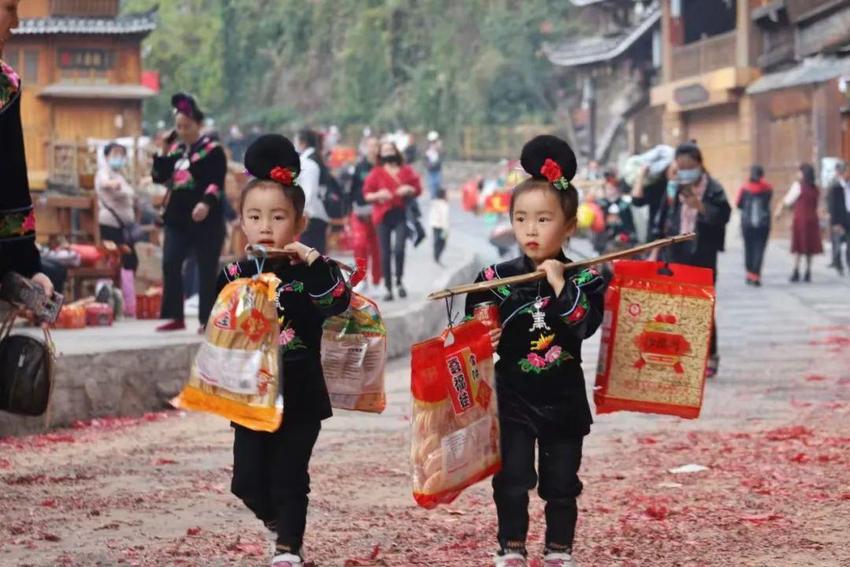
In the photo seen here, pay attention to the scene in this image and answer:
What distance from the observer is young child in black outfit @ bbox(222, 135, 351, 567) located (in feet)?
18.0

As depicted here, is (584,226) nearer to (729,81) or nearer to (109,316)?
(729,81)

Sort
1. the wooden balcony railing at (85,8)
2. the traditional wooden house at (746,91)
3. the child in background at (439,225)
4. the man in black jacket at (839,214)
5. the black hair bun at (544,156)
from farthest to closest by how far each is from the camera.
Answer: the wooden balcony railing at (85,8)
the traditional wooden house at (746,91)
the child in background at (439,225)
the man in black jacket at (839,214)
the black hair bun at (544,156)

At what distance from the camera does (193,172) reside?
12055 mm

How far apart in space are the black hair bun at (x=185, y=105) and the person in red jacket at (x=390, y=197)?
240 inches

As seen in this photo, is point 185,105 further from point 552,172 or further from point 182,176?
point 552,172

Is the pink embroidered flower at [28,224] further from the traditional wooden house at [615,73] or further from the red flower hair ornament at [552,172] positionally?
the traditional wooden house at [615,73]

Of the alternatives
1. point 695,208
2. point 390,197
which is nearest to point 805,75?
point 390,197

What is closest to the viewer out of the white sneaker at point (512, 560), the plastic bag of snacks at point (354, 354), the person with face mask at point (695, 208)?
the white sneaker at point (512, 560)

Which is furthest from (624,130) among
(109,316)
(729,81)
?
(109,316)

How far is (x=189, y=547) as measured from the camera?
20.1 ft

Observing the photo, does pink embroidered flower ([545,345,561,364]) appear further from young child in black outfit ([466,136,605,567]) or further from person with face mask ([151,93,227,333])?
person with face mask ([151,93,227,333])

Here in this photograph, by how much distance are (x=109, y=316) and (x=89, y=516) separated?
731cm

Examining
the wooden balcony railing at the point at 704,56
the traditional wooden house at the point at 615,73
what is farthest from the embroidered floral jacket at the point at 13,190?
the traditional wooden house at the point at 615,73

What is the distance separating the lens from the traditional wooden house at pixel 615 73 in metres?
50.0
